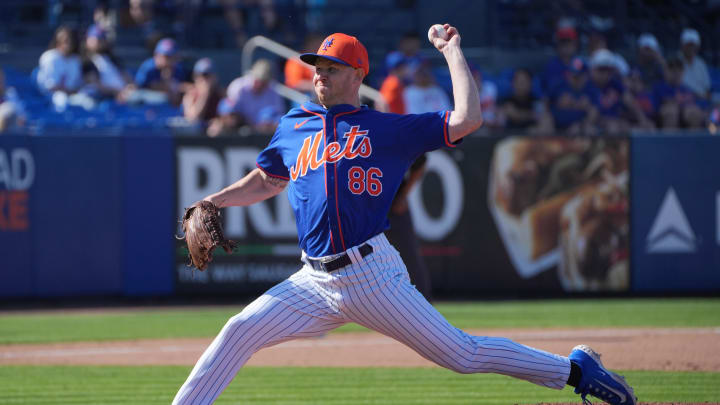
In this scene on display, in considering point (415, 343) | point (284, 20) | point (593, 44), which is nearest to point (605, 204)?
point (593, 44)

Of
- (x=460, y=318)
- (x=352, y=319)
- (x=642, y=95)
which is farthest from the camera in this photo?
(x=642, y=95)

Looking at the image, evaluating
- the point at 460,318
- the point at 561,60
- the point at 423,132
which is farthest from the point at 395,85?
the point at 423,132

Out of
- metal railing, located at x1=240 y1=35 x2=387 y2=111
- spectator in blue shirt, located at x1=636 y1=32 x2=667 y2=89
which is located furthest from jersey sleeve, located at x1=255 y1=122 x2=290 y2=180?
spectator in blue shirt, located at x1=636 y1=32 x2=667 y2=89

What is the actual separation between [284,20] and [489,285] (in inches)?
237

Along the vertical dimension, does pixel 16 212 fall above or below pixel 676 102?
below

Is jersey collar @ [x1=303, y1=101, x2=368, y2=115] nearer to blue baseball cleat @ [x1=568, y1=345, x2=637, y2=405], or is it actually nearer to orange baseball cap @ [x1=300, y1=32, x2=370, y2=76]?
orange baseball cap @ [x1=300, y1=32, x2=370, y2=76]

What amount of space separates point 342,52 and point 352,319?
119 cm

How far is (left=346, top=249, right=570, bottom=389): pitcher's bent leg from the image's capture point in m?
4.16

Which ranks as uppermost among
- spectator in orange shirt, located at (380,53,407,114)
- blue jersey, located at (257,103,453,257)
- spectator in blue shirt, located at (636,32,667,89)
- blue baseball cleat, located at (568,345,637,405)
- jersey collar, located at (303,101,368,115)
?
spectator in blue shirt, located at (636,32,667,89)

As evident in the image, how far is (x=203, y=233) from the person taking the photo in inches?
169

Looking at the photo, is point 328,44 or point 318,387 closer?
point 328,44

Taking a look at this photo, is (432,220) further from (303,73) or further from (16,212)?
(16,212)

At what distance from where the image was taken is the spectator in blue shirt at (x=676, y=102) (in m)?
12.8

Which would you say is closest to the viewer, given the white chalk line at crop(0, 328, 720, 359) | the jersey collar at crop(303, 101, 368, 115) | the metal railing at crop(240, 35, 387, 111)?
the jersey collar at crop(303, 101, 368, 115)
